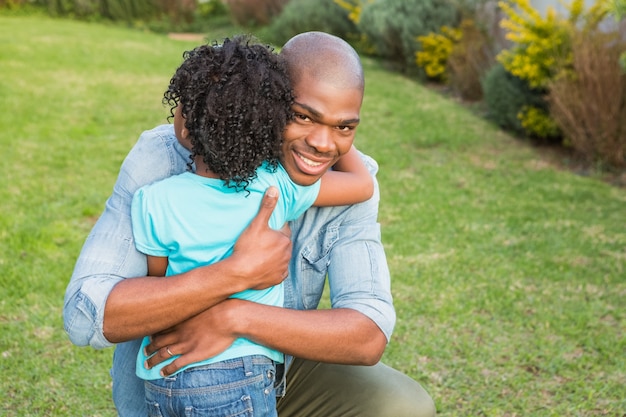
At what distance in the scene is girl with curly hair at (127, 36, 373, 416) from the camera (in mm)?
1687

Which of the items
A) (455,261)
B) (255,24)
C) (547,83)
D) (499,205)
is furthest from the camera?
(255,24)

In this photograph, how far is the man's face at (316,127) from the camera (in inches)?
71.5

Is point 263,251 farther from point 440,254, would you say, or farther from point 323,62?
point 440,254

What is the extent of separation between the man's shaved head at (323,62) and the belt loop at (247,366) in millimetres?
692

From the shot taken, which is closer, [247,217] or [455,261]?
[247,217]

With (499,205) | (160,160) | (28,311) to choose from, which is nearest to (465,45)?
(499,205)

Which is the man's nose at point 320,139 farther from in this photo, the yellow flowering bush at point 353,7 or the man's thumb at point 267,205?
the yellow flowering bush at point 353,7

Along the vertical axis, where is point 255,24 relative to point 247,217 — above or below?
below

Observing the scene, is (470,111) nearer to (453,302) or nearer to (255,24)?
(453,302)

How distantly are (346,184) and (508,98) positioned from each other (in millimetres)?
7616

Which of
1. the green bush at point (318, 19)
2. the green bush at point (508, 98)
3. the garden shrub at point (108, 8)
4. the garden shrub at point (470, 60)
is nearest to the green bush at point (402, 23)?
the garden shrub at point (470, 60)

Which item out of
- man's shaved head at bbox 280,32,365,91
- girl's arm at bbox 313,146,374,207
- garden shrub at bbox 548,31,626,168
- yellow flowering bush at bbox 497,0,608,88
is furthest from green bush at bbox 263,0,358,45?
man's shaved head at bbox 280,32,365,91

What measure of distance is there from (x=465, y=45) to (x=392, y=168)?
4.40 m

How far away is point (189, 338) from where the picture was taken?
1.74m
